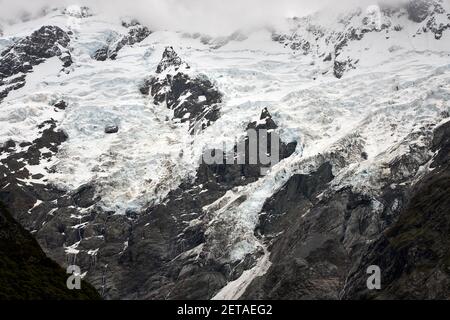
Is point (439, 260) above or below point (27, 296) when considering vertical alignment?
below

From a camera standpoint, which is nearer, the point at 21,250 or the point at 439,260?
the point at 21,250

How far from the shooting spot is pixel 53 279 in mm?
118188

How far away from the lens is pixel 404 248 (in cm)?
19650
